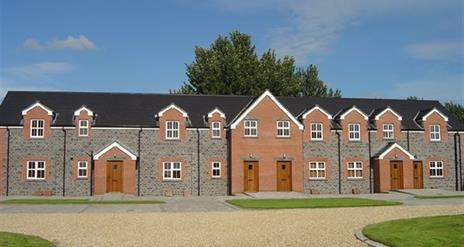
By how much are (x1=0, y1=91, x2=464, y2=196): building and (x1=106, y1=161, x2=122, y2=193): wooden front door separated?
8 cm

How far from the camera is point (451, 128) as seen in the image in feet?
165

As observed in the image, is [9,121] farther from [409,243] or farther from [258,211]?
[409,243]

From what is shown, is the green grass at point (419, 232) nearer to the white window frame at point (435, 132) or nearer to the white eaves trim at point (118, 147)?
the white eaves trim at point (118, 147)

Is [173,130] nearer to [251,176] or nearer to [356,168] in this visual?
[251,176]

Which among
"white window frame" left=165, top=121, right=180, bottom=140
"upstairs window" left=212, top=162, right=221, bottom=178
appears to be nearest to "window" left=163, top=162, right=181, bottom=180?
"white window frame" left=165, top=121, right=180, bottom=140

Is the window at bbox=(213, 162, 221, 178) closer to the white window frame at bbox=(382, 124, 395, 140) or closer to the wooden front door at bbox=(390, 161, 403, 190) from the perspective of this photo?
the wooden front door at bbox=(390, 161, 403, 190)

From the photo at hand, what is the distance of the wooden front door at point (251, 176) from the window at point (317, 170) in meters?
5.00

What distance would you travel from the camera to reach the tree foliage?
2640 inches

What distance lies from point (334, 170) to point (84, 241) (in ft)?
110

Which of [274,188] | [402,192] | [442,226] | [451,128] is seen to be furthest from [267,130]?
[442,226]

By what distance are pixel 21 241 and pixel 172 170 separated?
29.3m

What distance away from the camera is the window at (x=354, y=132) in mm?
48250

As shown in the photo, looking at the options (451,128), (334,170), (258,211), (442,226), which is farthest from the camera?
(451,128)

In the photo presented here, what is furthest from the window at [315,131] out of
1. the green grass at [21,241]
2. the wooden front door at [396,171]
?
the green grass at [21,241]
